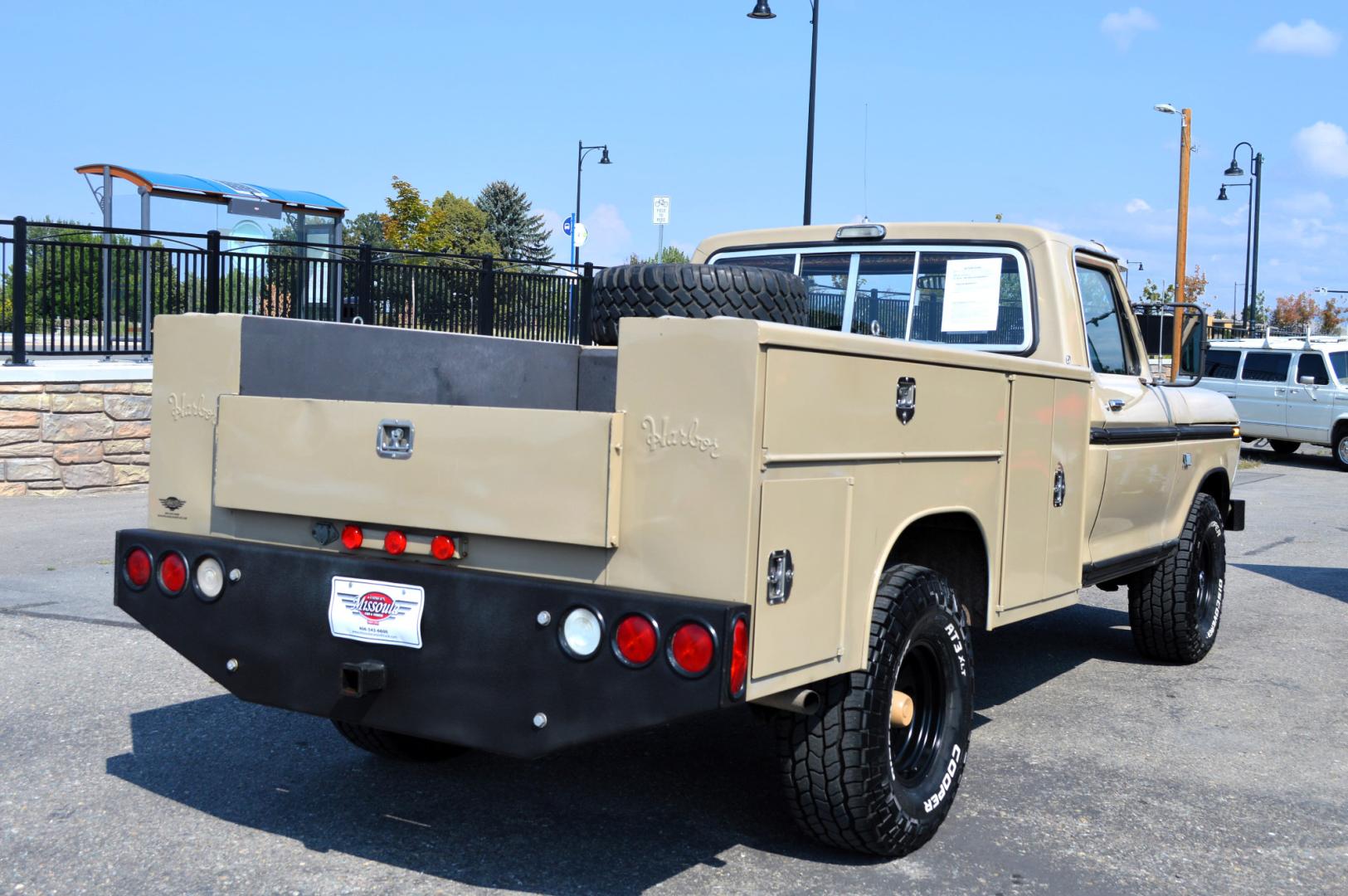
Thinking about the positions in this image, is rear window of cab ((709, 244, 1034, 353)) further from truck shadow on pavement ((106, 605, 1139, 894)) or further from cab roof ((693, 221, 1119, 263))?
truck shadow on pavement ((106, 605, 1139, 894))

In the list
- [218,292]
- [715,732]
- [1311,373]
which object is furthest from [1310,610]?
[1311,373]

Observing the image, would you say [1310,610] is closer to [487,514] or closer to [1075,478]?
[1075,478]

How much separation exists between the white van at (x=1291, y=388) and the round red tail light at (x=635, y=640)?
19476mm

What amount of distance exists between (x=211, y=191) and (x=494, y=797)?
53.8 feet

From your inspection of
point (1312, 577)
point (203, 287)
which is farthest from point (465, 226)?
point (1312, 577)

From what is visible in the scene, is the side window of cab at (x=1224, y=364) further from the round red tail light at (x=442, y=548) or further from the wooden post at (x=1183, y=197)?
the round red tail light at (x=442, y=548)

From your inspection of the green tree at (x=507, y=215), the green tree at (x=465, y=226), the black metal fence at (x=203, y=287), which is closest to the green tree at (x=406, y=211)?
the green tree at (x=465, y=226)

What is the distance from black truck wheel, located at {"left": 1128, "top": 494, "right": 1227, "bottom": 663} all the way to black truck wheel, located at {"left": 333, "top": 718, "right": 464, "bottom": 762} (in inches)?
138

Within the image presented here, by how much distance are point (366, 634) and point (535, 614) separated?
52cm

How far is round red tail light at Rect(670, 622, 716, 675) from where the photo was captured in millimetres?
2938

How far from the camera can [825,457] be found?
10.5 ft

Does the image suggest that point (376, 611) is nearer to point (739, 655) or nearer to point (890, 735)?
point (739, 655)

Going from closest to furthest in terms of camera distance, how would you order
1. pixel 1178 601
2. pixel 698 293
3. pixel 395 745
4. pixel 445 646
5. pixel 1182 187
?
pixel 445 646, pixel 698 293, pixel 395 745, pixel 1178 601, pixel 1182 187

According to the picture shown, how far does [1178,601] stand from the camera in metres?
6.35
